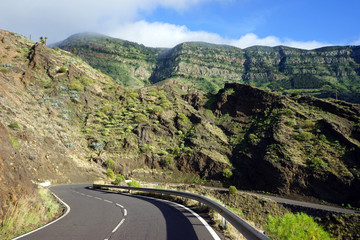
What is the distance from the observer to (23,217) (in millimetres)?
7492

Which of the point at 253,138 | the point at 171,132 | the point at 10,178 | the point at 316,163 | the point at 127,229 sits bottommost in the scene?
the point at 316,163

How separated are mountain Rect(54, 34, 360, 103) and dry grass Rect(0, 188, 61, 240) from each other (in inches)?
4249

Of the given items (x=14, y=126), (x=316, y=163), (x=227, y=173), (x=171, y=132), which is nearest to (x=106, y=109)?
(x=171, y=132)

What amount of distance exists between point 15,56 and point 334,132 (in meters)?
76.7

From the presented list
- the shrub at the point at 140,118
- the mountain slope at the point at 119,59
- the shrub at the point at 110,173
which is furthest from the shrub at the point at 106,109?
the mountain slope at the point at 119,59

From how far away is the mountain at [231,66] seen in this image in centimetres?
12212

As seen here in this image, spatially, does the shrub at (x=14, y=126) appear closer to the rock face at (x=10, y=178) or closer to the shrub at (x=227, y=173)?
the rock face at (x=10, y=178)

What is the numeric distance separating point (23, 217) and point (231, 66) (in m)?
159

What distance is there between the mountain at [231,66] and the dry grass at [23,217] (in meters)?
108

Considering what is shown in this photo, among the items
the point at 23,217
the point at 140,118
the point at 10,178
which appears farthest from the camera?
the point at 140,118

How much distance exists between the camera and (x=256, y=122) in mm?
51125

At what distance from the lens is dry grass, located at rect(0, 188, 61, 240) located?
22.1 feet

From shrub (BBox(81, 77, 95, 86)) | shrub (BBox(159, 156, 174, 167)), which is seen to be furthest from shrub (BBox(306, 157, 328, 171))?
shrub (BBox(81, 77, 95, 86))

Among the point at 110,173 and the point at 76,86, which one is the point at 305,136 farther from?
the point at 76,86
